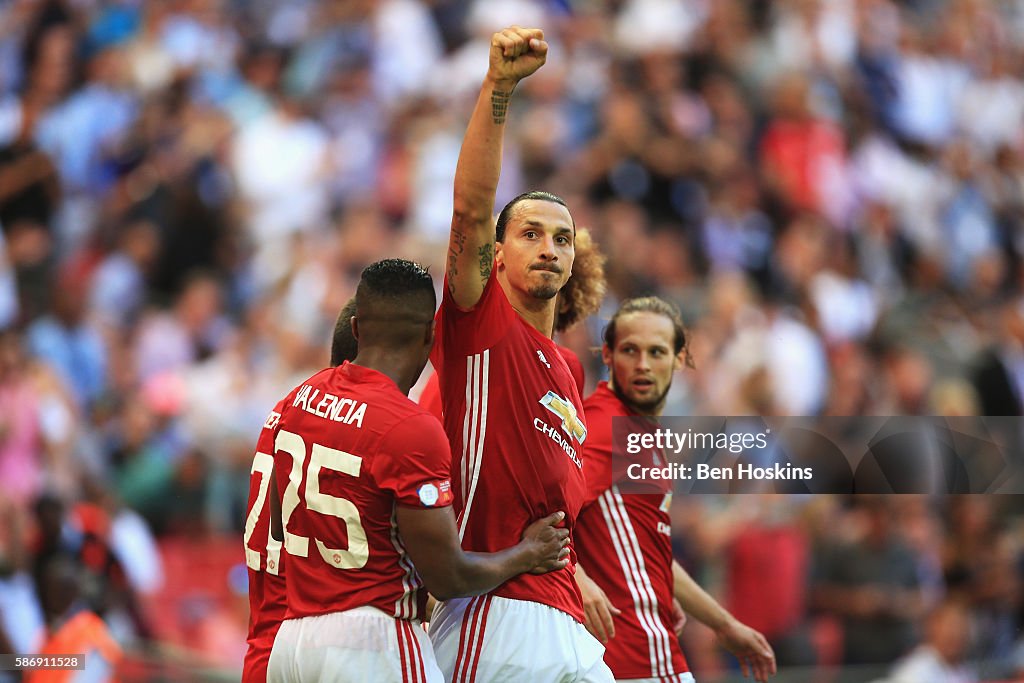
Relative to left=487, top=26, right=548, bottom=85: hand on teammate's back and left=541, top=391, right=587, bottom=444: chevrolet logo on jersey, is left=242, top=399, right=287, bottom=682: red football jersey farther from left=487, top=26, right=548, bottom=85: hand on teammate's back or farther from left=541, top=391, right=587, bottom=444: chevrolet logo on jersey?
left=487, top=26, right=548, bottom=85: hand on teammate's back

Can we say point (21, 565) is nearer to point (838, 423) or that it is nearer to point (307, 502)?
point (307, 502)

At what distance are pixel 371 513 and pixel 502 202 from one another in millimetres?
8012

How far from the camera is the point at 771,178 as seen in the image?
13.1 metres

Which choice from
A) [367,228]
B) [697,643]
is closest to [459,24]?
[367,228]

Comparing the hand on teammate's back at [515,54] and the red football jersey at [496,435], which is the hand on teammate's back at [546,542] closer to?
the red football jersey at [496,435]

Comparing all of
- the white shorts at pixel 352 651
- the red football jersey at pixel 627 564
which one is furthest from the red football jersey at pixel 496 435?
the red football jersey at pixel 627 564

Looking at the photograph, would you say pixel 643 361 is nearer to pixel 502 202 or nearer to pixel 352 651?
pixel 352 651

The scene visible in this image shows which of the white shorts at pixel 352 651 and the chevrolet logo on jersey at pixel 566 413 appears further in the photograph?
the chevrolet logo on jersey at pixel 566 413

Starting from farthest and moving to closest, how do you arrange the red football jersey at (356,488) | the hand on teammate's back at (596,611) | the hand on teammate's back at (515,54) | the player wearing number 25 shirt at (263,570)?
the hand on teammate's back at (596,611) → the player wearing number 25 shirt at (263,570) → the hand on teammate's back at (515,54) → the red football jersey at (356,488)

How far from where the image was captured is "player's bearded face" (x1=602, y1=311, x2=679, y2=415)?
554 cm

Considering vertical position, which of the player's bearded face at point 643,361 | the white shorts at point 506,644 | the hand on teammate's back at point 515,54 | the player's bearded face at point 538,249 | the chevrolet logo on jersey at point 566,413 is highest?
the hand on teammate's back at point 515,54

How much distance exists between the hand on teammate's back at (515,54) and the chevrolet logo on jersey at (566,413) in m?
1.06

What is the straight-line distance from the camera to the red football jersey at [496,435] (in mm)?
4328

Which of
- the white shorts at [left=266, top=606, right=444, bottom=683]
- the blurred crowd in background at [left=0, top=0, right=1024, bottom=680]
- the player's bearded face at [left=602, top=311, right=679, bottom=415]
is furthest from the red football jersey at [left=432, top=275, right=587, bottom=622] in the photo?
the blurred crowd in background at [left=0, top=0, right=1024, bottom=680]
